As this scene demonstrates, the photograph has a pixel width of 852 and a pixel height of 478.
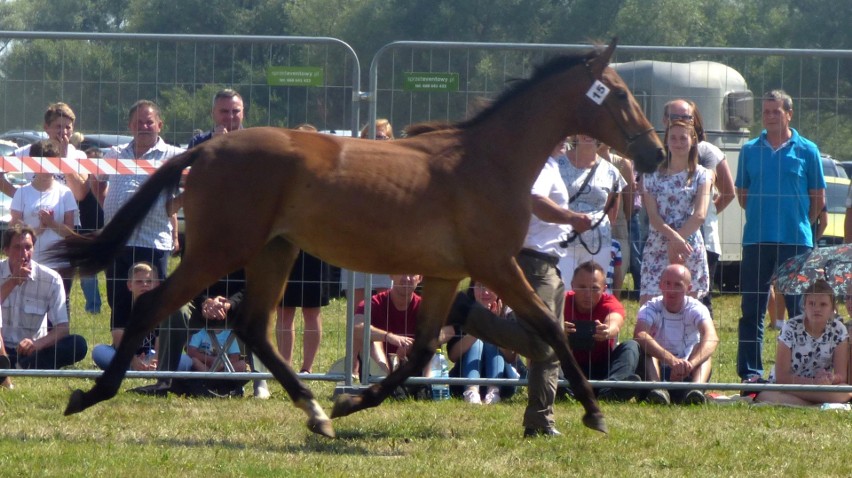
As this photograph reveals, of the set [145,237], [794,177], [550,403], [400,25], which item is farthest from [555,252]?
[400,25]

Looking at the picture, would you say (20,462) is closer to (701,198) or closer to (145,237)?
(145,237)

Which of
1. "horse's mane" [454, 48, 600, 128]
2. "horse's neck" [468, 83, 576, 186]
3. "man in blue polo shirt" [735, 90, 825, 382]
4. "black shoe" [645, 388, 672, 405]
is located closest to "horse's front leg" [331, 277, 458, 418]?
"horse's neck" [468, 83, 576, 186]

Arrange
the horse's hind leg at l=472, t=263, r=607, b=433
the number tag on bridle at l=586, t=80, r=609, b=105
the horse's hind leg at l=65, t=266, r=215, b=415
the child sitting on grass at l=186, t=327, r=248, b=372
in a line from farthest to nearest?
1. the child sitting on grass at l=186, t=327, r=248, b=372
2. the number tag on bridle at l=586, t=80, r=609, b=105
3. the horse's hind leg at l=472, t=263, r=607, b=433
4. the horse's hind leg at l=65, t=266, r=215, b=415

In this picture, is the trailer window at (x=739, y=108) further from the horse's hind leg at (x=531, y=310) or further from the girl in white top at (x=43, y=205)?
the girl in white top at (x=43, y=205)

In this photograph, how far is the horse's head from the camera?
6.52 m

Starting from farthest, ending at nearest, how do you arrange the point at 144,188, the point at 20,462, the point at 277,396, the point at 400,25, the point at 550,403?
the point at 400,25 → the point at 277,396 → the point at 550,403 → the point at 144,188 → the point at 20,462

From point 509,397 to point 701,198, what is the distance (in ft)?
6.08

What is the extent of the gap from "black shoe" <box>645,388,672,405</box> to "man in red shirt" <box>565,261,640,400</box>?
0.46ft

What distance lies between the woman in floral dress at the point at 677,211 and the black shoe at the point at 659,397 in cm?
68

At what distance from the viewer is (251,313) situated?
6.49 m

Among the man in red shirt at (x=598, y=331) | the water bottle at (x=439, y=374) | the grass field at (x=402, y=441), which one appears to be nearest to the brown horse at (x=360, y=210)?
the grass field at (x=402, y=441)

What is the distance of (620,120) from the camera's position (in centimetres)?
655

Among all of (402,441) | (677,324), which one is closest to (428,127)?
(402,441)

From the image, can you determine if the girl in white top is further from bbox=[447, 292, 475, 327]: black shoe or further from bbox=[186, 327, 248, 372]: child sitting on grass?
bbox=[447, 292, 475, 327]: black shoe
